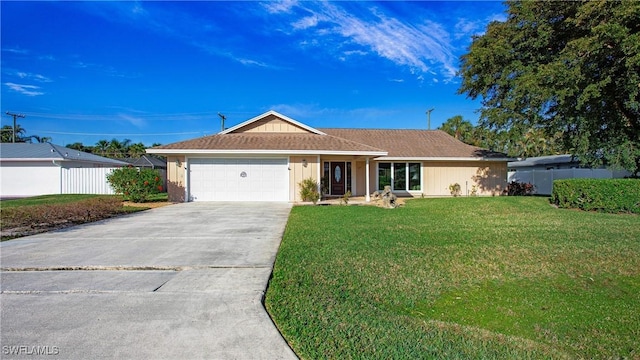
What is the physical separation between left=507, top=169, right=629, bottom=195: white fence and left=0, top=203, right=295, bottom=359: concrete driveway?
21689 mm

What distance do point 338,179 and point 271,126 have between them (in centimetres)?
468

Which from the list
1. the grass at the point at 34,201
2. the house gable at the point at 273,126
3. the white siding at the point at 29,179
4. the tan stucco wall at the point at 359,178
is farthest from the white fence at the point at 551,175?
the white siding at the point at 29,179

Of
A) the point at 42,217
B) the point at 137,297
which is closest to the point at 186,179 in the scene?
the point at 42,217

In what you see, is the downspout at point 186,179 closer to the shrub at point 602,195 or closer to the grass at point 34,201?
the grass at point 34,201

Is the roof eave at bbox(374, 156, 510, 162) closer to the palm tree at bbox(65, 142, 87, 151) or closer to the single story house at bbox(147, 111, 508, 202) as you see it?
the single story house at bbox(147, 111, 508, 202)

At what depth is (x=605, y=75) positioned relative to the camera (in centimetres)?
1290

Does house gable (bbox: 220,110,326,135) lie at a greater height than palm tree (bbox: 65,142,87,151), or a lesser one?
lesser

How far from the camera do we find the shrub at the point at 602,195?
39.7ft

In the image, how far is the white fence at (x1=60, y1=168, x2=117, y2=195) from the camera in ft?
69.2

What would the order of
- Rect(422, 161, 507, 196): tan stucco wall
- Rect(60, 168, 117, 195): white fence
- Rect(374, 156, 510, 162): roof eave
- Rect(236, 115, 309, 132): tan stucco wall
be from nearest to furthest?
Rect(236, 115, 309, 132): tan stucco wall → Rect(374, 156, 510, 162): roof eave → Rect(422, 161, 507, 196): tan stucco wall → Rect(60, 168, 117, 195): white fence

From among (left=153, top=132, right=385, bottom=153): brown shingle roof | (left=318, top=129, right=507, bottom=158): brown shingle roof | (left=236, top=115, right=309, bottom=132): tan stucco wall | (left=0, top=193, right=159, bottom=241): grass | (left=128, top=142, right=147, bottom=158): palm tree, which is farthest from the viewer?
(left=128, top=142, right=147, bottom=158): palm tree

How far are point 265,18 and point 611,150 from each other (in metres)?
15.3

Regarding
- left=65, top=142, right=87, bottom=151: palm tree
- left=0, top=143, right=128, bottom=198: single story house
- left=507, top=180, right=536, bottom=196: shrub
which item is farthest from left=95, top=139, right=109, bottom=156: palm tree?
left=507, top=180, right=536, bottom=196: shrub

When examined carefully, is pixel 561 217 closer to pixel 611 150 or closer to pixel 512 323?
pixel 611 150
